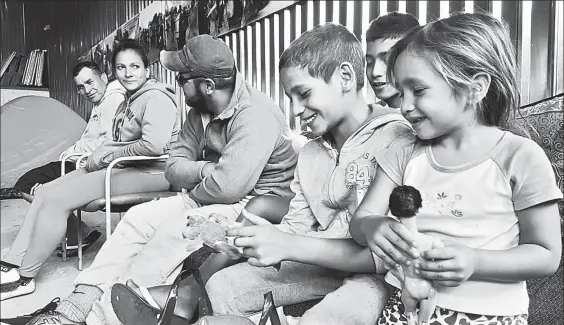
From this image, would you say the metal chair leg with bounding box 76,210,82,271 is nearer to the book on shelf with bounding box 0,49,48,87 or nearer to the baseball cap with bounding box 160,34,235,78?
the book on shelf with bounding box 0,49,48,87

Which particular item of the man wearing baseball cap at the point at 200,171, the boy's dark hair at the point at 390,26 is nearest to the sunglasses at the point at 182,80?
the man wearing baseball cap at the point at 200,171

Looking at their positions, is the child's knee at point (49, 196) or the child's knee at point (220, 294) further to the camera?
the child's knee at point (220, 294)

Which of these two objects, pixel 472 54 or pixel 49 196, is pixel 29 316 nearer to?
pixel 49 196

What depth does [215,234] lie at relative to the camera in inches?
17.5

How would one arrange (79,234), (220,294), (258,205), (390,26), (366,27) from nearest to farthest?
(79,234) → (220,294) → (258,205) → (390,26) → (366,27)

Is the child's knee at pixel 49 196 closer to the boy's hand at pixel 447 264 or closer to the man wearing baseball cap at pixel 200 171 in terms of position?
the man wearing baseball cap at pixel 200 171

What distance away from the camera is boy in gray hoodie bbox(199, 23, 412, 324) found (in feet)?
1.84

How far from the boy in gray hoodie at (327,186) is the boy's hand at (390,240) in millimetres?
104

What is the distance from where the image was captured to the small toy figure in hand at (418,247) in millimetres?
328

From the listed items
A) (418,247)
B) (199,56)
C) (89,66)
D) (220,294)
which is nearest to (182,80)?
(199,56)

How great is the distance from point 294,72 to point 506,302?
1.16 feet

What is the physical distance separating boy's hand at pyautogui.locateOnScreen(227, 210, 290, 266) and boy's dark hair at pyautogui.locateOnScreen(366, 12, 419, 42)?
0.64 metres

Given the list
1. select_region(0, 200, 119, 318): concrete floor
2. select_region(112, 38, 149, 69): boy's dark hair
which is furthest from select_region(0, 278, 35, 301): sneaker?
select_region(112, 38, 149, 69): boy's dark hair

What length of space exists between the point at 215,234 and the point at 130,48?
220 mm
